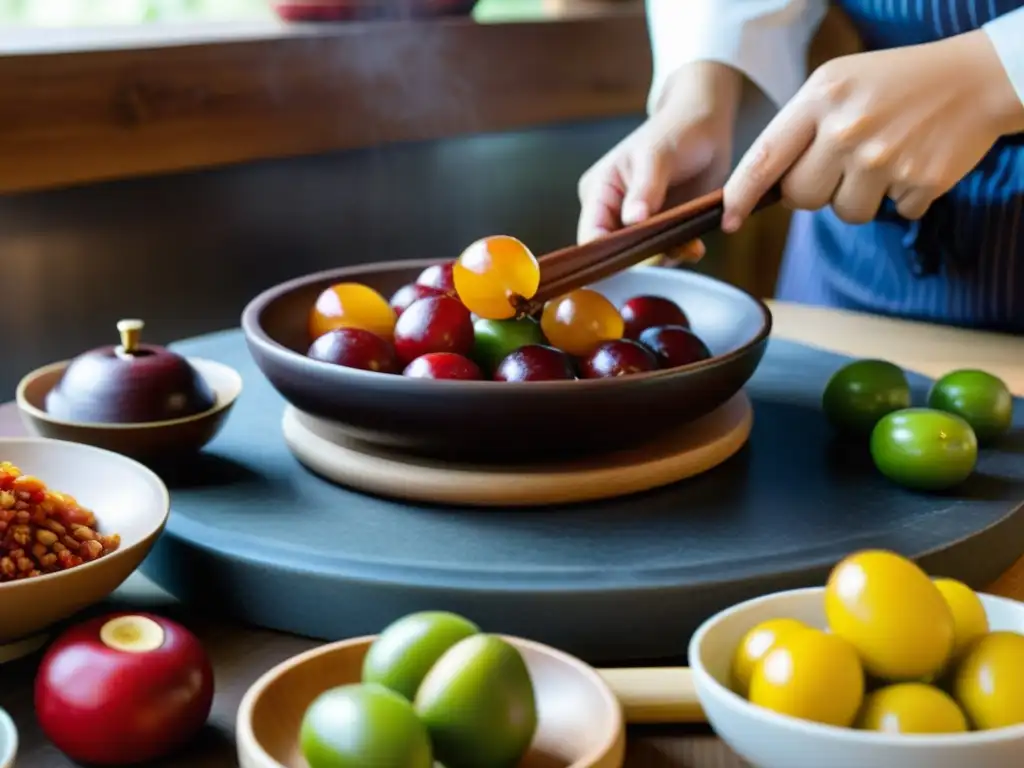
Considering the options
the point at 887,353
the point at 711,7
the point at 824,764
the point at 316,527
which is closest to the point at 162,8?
the point at 711,7

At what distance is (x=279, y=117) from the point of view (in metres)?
1.81

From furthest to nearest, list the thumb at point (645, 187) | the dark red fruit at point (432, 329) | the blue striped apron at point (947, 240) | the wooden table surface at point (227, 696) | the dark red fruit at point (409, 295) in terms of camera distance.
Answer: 1. the blue striped apron at point (947, 240)
2. the thumb at point (645, 187)
3. the dark red fruit at point (409, 295)
4. the dark red fruit at point (432, 329)
5. the wooden table surface at point (227, 696)

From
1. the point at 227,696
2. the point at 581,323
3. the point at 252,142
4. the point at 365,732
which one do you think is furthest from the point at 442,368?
the point at 252,142

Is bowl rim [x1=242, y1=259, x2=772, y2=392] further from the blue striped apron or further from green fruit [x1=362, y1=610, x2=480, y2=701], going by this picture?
the blue striped apron

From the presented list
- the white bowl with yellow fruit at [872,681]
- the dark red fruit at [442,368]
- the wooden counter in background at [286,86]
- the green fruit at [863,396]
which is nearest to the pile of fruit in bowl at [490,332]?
the dark red fruit at [442,368]

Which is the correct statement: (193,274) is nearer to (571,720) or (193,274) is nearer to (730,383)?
(730,383)

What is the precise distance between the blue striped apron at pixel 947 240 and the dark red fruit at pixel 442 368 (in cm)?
75

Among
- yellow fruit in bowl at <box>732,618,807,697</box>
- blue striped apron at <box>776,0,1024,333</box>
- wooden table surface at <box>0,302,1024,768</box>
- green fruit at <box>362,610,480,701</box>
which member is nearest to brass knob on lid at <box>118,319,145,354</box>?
wooden table surface at <box>0,302,1024,768</box>

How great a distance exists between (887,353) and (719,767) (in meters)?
0.80

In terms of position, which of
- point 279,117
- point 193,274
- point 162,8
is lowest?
point 193,274

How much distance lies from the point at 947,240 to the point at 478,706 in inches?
41.8

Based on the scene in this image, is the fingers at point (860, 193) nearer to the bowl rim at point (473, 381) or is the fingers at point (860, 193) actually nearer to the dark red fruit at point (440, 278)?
the bowl rim at point (473, 381)

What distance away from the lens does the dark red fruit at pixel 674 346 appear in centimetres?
94

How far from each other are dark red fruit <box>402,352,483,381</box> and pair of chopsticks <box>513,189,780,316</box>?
0.09 metres
